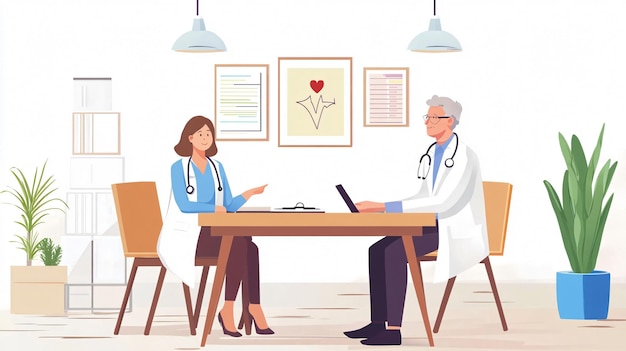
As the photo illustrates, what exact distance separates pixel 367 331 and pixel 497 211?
137 cm

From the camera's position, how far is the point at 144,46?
7875mm

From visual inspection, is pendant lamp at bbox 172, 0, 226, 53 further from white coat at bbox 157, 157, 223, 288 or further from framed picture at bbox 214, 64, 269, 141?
white coat at bbox 157, 157, 223, 288

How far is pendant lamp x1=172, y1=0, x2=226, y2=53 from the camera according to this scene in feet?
23.4

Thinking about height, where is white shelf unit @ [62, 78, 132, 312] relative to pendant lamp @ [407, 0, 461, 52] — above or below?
below

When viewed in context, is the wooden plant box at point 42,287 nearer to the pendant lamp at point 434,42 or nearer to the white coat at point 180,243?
the white coat at point 180,243

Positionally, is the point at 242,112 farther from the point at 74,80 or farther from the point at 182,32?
the point at 74,80

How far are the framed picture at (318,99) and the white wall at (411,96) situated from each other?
0.07 meters

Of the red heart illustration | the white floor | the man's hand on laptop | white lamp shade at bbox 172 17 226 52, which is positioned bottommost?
the white floor

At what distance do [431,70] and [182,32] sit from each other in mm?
1878

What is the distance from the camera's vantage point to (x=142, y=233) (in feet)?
21.8

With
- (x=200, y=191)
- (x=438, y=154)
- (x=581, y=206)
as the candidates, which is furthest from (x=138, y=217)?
(x=581, y=206)

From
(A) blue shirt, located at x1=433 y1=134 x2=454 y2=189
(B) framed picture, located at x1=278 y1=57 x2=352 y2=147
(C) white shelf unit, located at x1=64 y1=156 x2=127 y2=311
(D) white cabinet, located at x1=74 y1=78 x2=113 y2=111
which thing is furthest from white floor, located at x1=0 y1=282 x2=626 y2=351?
(D) white cabinet, located at x1=74 y1=78 x2=113 y2=111

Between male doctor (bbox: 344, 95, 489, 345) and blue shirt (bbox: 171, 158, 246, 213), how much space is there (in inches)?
36.7

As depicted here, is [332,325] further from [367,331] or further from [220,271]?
[220,271]
